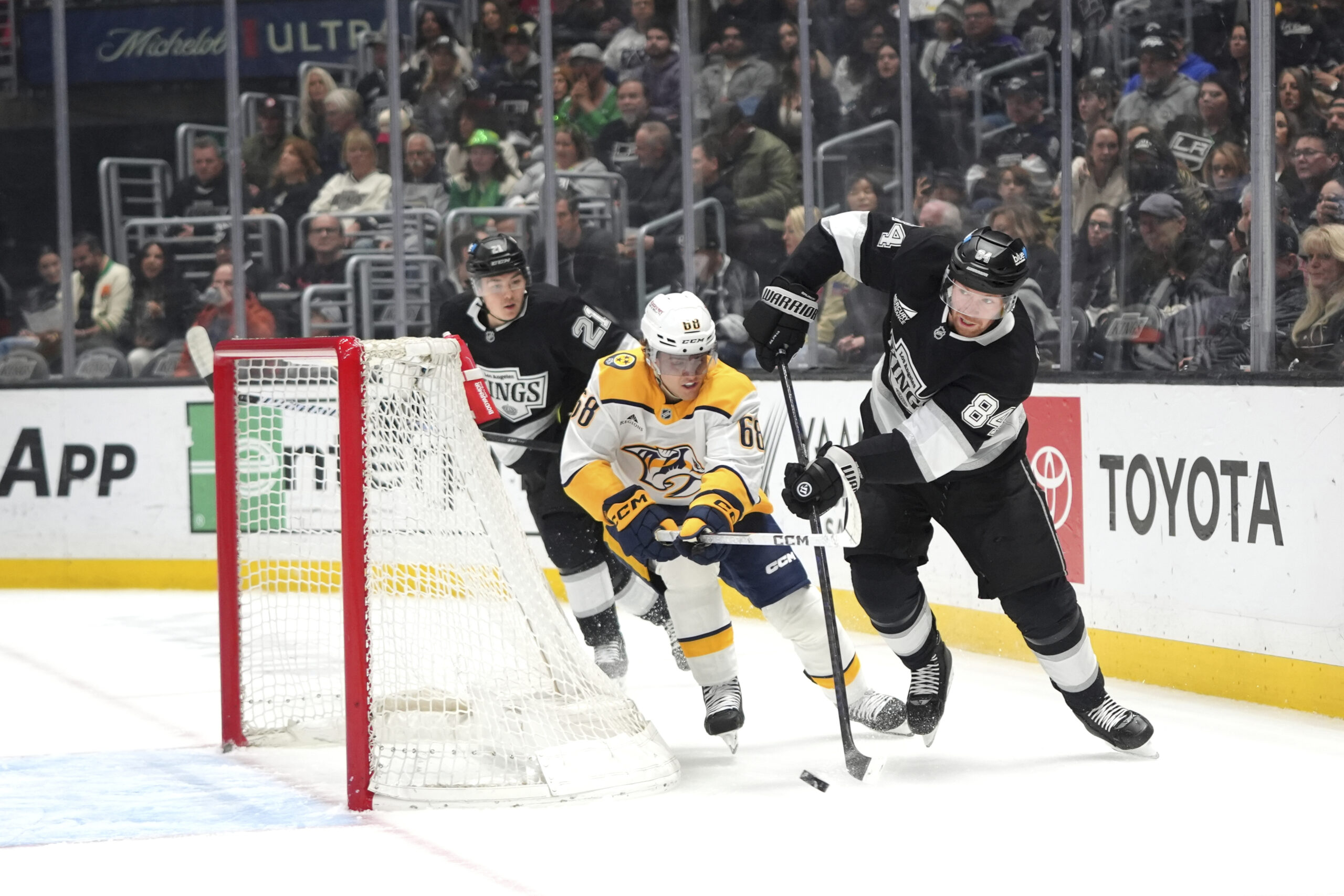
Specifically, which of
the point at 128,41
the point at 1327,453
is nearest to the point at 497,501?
the point at 1327,453

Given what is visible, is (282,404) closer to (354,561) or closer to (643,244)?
(354,561)

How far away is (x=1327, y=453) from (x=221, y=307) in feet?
15.9

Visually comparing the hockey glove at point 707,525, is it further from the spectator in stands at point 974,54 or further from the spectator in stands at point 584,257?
the spectator in stands at point 584,257

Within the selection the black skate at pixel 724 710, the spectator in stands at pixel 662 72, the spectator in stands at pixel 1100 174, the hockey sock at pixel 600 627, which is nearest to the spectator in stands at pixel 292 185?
the spectator in stands at pixel 662 72

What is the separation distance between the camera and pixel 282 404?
426cm

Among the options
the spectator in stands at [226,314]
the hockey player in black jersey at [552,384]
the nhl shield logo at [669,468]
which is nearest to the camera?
→ the nhl shield logo at [669,468]

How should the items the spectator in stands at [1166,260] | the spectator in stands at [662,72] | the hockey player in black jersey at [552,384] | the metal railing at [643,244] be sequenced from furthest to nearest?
the spectator in stands at [662,72]
the metal railing at [643,244]
the spectator in stands at [1166,260]
the hockey player in black jersey at [552,384]

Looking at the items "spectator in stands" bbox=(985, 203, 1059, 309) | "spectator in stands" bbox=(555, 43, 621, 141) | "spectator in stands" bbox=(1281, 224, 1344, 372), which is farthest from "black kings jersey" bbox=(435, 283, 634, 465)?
"spectator in stands" bbox=(555, 43, 621, 141)

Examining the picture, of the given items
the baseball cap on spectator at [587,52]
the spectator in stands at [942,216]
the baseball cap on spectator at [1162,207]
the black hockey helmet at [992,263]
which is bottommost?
the black hockey helmet at [992,263]

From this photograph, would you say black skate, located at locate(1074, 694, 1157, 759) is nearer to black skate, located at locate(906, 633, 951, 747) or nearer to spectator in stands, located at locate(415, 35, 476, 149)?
black skate, located at locate(906, 633, 951, 747)

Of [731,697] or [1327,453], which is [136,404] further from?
[1327,453]

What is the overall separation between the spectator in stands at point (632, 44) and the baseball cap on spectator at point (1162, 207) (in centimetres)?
262

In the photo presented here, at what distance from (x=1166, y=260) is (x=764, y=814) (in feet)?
7.91

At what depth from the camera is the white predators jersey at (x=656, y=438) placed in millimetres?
3611
